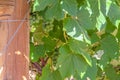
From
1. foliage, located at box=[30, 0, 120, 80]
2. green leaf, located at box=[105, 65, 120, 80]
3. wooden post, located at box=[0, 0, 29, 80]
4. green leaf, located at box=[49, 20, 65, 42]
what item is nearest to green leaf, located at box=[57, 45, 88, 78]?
foliage, located at box=[30, 0, 120, 80]

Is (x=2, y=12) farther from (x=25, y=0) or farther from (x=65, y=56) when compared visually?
(x=65, y=56)

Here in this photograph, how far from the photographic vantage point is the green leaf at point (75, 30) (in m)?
1.04

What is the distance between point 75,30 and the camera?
1.05m

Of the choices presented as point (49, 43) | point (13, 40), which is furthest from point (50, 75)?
point (13, 40)

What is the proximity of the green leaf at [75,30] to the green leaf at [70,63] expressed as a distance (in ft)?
0.26

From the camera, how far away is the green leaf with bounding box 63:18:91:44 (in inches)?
40.8

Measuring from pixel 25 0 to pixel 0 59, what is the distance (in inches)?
8.1

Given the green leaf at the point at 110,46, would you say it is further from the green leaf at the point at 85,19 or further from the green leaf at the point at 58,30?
the green leaf at the point at 85,19

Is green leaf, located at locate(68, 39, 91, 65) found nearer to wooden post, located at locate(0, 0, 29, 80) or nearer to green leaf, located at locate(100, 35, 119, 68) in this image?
wooden post, located at locate(0, 0, 29, 80)

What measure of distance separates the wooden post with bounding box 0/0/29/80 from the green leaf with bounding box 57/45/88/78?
0.11 metres

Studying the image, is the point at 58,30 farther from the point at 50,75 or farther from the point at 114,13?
the point at 114,13

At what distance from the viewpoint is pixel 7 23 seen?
105cm

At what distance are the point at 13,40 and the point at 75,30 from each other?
19cm

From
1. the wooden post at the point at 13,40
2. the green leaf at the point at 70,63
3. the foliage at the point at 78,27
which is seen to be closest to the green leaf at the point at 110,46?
the foliage at the point at 78,27
